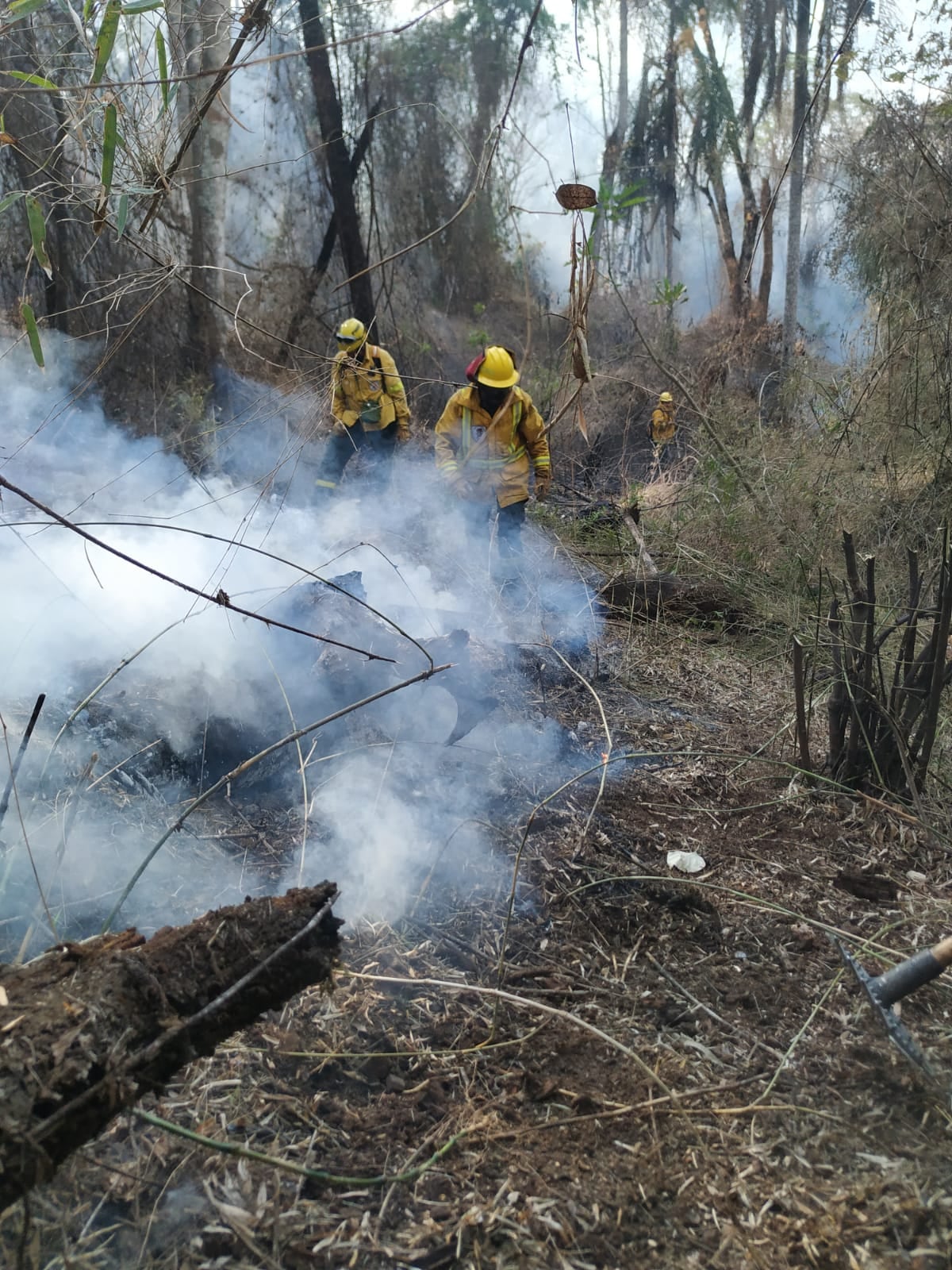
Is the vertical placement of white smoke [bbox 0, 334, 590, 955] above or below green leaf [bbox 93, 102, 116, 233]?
below

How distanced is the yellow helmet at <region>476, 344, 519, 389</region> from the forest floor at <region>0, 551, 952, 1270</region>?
3.57 metres

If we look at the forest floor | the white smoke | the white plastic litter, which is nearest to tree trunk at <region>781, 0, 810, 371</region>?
the white smoke

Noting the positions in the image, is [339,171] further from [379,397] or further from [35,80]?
[35,80]

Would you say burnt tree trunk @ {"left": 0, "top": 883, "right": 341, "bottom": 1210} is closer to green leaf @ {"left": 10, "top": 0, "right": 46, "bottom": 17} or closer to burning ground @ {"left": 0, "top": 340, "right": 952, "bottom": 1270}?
burning ground @ {"left": 0, "top": 340, "right": 952, "bottom": 1270}

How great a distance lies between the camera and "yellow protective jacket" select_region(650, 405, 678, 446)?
9727mm

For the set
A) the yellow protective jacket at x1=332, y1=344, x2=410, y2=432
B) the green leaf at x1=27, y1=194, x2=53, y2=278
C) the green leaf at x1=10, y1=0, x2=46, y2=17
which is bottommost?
the yellow protective jacket at x1=332, y1=344, x2=410, y2=432

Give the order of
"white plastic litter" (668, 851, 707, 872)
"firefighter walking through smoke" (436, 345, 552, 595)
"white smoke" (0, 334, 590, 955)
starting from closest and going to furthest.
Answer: "white smoke" (0, 334, 590, 955) → "white plastic litter" (668, 851, 707, 872) → "firefighter walking through smoke" (436, 345, 552, 595)

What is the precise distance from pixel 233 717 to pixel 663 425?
7907mm

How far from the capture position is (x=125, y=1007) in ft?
4.58

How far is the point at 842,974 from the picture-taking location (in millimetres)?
2465

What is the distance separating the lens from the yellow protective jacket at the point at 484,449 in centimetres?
586

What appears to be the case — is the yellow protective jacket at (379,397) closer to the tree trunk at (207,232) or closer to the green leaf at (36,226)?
the tree trunk at (207,232)

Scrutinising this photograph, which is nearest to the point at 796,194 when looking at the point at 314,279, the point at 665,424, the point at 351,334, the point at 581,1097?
the point at 665,424

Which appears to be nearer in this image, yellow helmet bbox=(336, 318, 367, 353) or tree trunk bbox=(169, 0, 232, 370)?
yellow helmet bbox=(336, 318, 367, 353)
